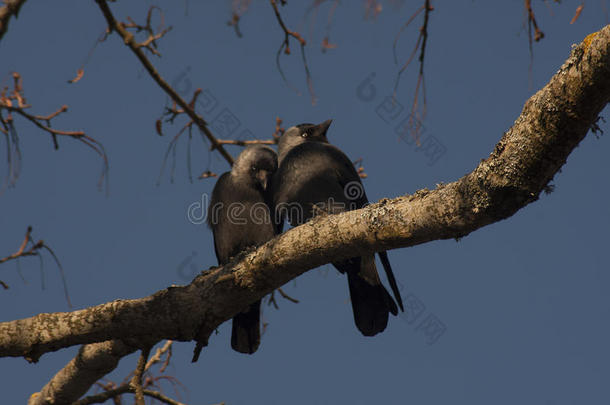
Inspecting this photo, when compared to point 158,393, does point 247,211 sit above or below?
above

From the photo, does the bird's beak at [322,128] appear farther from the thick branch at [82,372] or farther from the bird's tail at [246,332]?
the thick branch at [82,372]

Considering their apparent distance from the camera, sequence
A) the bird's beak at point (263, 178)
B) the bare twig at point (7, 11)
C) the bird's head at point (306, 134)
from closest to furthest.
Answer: the bare twig at point (7, 11) < the bird's beak at point (263, 178) < the bird's head at point (306, 134)

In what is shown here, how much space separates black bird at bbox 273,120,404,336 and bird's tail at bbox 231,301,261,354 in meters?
0.60

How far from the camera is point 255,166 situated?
4281 mm

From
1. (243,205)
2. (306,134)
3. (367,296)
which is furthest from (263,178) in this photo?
(367,296)

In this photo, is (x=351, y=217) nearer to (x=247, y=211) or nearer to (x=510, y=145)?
(x=510, y=145)

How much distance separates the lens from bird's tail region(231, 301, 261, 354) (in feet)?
12.3

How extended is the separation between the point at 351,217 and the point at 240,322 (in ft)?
4.92

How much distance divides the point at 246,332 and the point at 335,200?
101 centimetres

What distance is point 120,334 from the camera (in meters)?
2.83

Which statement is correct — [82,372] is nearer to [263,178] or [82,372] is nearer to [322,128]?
[263,178]

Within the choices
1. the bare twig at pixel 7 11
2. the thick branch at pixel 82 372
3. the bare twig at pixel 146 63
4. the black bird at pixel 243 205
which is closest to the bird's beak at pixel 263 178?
the black bird at pixel 243 205

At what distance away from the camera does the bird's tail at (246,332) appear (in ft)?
12.3

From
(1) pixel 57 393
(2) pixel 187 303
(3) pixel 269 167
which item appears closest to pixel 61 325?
(2) pixel 187 303
